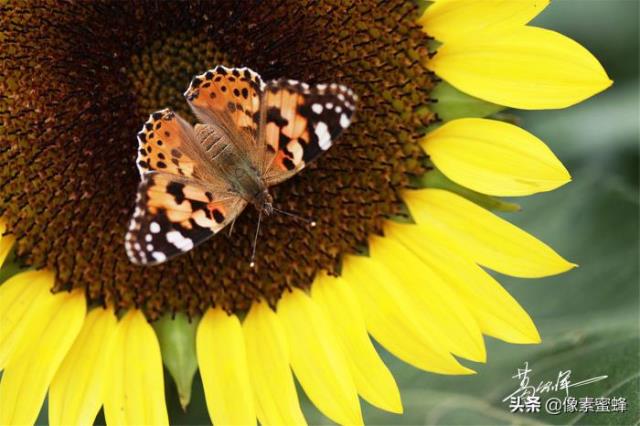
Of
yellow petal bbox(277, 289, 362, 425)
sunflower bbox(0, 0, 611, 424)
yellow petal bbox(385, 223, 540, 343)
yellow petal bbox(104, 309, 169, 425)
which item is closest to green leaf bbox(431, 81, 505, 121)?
sunflower bbox(0, 0, 611, 424)

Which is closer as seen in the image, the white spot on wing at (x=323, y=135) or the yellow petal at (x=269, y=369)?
the white spot on wing at (x=323, y=135)

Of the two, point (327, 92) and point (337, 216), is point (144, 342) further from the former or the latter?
point (327, 92)

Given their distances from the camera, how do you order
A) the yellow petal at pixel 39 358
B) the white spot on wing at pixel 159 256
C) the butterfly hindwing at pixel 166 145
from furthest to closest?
the yellow petal at pixel 39 358 < the butterfly hindwing at pixel 166 145 < the white spot on wing at pixel 159 256

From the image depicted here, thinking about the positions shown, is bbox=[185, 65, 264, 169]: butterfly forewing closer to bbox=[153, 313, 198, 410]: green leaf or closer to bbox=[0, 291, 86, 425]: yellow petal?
bbox=[153, 313, 198, 410]: green leaf

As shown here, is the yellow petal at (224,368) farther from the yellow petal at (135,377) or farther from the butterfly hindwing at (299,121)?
the butterfly hindwing at (299,121)

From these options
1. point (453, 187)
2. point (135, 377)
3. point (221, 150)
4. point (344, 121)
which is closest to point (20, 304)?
point (135, 377)

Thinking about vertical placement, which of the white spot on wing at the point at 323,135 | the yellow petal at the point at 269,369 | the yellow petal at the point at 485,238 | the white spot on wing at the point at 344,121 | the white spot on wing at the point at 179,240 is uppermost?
the white spot on wing at the point at 344,121

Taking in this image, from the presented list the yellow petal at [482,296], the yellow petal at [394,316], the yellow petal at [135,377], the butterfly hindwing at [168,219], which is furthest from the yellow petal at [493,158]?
the yellow petal at [135,377]
